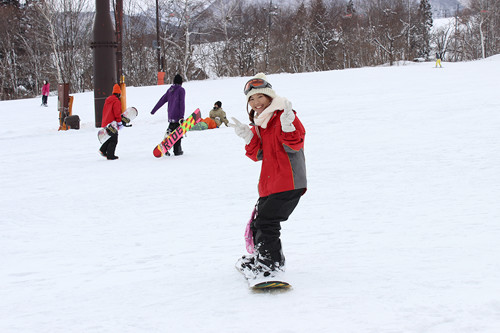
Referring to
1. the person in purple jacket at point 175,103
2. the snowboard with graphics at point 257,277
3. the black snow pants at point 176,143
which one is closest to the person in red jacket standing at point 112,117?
the person in purple jacket at point 175,103

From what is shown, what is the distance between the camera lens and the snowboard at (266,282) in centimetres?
290

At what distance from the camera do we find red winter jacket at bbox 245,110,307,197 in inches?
111

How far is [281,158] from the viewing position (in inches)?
114

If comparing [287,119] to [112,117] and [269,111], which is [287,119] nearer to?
[269,111]

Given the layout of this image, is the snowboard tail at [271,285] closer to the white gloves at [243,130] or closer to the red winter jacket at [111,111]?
the white gloves at [243,130]

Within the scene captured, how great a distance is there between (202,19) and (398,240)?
37.4 m

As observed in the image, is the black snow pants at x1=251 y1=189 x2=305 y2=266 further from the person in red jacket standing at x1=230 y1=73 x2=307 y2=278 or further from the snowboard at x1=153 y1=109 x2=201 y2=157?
the snowboard at x1=153 y1=109 x2=201 y2=157

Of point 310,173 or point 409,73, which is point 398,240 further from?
point 409,73

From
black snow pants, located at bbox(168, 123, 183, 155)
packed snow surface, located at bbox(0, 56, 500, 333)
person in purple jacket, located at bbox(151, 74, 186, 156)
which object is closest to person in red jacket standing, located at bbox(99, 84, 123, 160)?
packed snow surface, located at bbox(0, 56, 500, 333)

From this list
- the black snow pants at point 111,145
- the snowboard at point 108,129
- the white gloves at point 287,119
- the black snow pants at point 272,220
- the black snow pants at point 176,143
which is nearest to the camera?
the white gloves at point 287,119

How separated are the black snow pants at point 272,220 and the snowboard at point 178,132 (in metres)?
6.17

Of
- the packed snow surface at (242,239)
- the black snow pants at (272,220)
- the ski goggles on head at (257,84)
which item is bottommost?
the packed snow surface at (242,239)

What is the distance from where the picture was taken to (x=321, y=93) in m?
19.8

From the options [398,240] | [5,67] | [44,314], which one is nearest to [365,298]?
[398,240]
